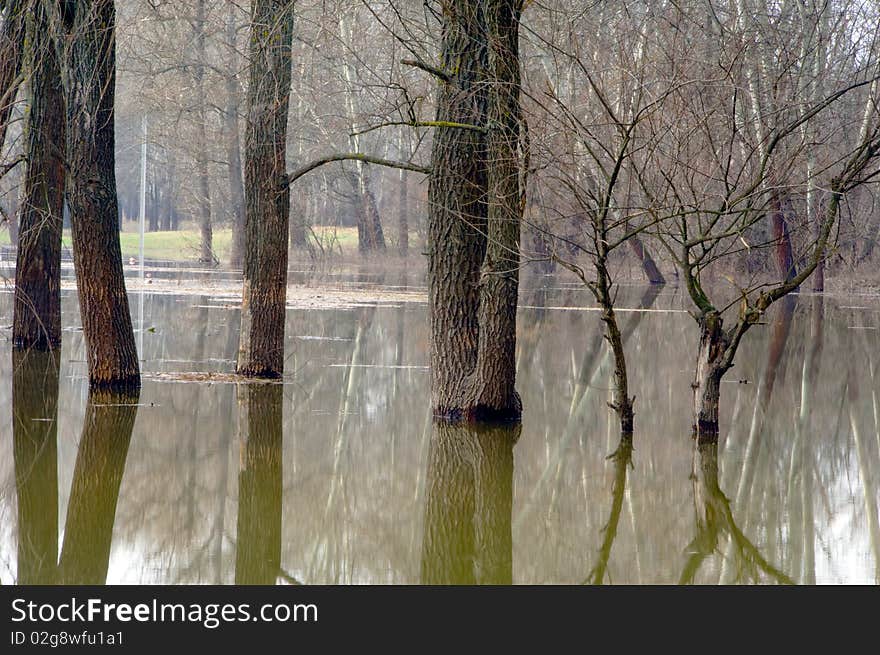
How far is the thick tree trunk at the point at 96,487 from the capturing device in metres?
7.13

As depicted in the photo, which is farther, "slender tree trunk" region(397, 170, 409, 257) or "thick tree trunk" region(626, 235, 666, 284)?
"slender tree trunk" region(397, 170, 409, 257)

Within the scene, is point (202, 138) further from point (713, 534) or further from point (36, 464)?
point (713, 534)

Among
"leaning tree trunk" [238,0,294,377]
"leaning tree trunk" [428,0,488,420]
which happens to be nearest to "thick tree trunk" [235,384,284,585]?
"leaning tree trunk" [238,0,294,377]

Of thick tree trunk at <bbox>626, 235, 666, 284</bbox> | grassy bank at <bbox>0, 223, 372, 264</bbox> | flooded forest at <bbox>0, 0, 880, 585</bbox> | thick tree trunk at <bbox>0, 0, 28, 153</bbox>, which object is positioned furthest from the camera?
grassy bank at <bbox>0, 223, 372, 264</bbox>

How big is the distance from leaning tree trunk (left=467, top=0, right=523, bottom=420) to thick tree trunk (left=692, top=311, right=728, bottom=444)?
67.5 inches

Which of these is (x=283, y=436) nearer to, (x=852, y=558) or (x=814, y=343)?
(x=852, y=558)

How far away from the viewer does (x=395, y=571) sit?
7164 millimetres

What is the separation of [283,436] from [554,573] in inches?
182

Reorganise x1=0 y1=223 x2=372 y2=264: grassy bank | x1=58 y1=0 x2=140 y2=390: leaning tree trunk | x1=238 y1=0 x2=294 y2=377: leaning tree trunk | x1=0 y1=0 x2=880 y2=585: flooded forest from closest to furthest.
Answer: x1=0 y1=0 x2=880 y2=585: flooded forest < x1=58 y1=0 x2=140 y2=390: leaning tree trunk < x1=238 y1=0 x2=294 y2=377: leaning tree trunk < x1=0 y1=223 x2=372 y2=264: grassy bank

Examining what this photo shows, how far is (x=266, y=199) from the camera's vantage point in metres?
14.0

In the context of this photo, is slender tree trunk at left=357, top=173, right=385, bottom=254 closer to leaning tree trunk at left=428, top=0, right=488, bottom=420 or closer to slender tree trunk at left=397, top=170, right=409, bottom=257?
slender tree trunk at left=397, top=170, right=409, bottom=257

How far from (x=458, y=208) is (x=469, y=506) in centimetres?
356

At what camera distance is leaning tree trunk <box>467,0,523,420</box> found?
1132 cm
